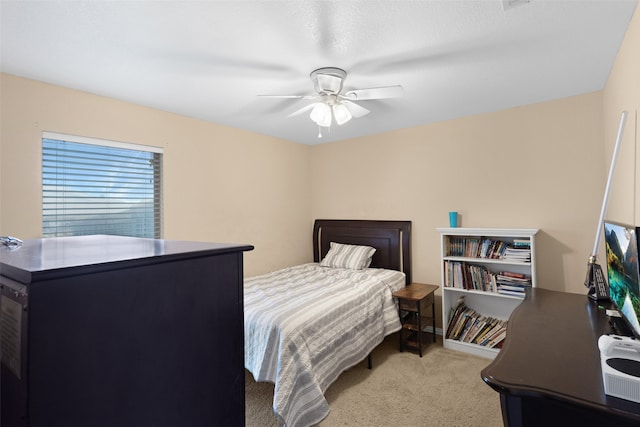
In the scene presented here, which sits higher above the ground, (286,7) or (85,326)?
(286,7)

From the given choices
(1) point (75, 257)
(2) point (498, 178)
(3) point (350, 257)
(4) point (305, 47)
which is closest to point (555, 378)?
(1) point (75, 257)

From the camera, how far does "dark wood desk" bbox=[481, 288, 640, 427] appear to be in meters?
0.91

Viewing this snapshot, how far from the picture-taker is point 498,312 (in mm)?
3156

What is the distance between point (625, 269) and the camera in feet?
4.16

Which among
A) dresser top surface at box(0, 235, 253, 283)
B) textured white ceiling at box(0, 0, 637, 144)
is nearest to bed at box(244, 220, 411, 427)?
dresser top surface at box(0, 235, 253, 283)

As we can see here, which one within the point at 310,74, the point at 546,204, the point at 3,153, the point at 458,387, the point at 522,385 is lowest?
the point at 458,387

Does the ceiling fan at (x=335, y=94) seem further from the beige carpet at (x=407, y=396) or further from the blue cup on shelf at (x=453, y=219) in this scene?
the beige carpet at (x=407, y=396)

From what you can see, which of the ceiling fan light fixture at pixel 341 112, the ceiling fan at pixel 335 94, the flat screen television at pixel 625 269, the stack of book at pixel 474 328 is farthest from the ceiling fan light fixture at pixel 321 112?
the stack of book at pixel 474 328

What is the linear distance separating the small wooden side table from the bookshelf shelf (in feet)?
0.60

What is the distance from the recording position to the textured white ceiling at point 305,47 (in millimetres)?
1591

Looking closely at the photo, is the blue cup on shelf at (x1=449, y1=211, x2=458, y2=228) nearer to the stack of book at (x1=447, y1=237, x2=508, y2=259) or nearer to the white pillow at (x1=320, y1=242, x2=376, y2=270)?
the stack of book at (x1=447, y1=237, x2=508, y2=259)

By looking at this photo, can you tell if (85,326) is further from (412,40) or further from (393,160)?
(393,160)

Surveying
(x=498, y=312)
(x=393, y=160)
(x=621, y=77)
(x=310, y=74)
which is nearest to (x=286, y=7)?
(x=310, y=74)

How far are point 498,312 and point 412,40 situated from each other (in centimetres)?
267
